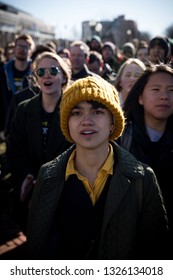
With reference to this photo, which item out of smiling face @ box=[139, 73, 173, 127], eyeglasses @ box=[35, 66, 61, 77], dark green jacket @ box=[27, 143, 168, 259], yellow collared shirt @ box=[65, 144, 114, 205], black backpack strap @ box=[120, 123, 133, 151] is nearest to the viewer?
dark green jacket @ box=[27, 143, 168, 259]

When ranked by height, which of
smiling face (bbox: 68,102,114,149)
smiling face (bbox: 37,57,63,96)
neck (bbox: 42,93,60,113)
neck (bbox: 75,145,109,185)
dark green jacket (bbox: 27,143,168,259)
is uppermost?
smiling face (bbox: 37,57,63,96)

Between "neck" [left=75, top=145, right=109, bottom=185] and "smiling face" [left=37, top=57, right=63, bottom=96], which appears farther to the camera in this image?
"smiling face" [left=37, top=57, right=63, bottom=96]

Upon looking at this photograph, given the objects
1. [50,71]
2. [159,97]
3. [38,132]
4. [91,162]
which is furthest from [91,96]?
[50,71]

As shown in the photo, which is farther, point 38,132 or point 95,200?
point 38,132

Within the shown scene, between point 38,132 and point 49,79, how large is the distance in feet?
1.79

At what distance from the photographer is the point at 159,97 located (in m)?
2.42

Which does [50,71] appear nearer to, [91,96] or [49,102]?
[49,102]

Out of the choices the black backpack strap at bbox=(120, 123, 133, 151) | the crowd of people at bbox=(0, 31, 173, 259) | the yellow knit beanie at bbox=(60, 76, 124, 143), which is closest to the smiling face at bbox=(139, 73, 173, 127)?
the crowd of people at bbox=(0, 31, 173, 259)

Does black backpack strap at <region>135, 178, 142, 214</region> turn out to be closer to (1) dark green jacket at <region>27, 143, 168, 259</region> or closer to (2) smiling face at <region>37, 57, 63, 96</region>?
(1) dark green jacket at <region>27, 143, 168, 259</region>

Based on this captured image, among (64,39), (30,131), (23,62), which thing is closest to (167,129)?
(30,131)

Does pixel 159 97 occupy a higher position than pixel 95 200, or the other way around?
pixel 159 97

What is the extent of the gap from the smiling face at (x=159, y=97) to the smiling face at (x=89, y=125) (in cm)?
69

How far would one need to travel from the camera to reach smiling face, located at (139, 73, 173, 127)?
2408 mm

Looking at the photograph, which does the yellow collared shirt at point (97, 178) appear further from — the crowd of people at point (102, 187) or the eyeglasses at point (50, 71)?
the eyeglasses at point (50, 71)
